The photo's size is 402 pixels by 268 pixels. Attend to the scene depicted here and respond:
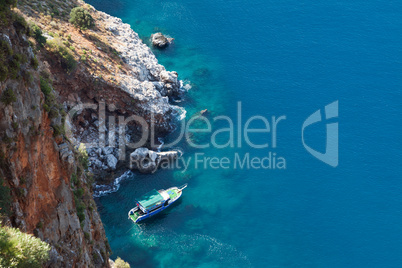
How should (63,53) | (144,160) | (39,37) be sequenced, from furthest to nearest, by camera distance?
(144,160), (63,53), (39,37)

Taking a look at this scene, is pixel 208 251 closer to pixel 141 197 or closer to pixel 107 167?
pixel 141 197

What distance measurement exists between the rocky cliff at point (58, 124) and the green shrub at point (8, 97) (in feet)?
0.20

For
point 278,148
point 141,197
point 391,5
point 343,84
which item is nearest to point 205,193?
point 141,197

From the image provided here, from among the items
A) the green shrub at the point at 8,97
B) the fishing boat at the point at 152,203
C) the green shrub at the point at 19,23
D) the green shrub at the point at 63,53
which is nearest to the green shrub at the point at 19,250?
the green shrub at the point at 8,97

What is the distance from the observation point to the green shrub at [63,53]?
217ft

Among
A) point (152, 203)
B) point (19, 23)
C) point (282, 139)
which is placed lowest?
point (152, 203)

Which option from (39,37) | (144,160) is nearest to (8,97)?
(39,37)

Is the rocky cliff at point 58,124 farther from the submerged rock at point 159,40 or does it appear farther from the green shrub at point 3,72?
the submerged rock at point 159,40

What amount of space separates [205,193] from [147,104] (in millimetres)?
17356

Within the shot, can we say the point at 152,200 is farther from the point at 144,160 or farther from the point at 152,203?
the point at 144,160

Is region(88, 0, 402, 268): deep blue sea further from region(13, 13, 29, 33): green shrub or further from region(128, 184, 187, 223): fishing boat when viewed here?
region(13, 13, 29, 33): green shrub

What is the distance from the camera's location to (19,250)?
825 inches

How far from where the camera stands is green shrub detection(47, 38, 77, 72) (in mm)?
66188

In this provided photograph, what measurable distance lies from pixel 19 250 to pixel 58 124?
14.9 m
